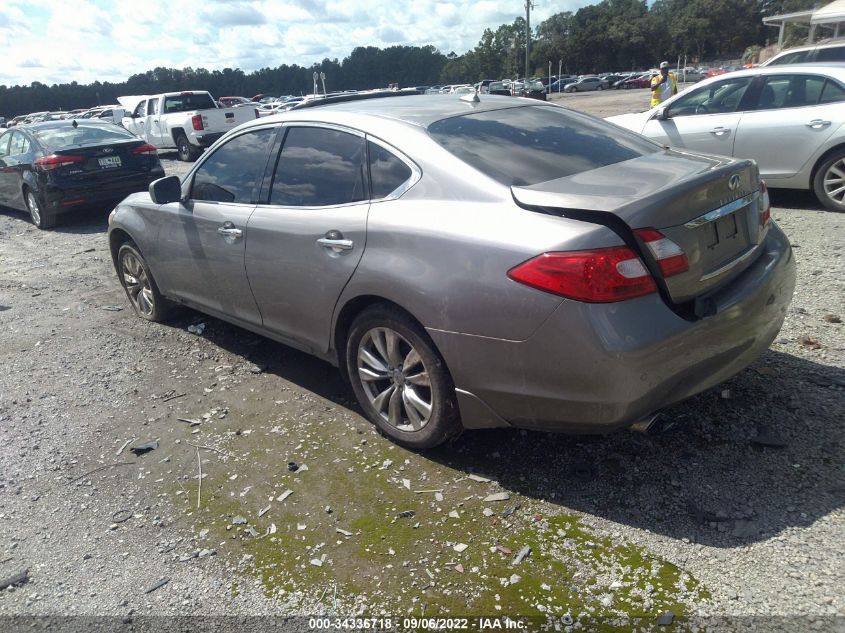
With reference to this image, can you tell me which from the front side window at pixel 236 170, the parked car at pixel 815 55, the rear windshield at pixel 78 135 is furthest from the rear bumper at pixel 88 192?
the parked car at pixel 815 55

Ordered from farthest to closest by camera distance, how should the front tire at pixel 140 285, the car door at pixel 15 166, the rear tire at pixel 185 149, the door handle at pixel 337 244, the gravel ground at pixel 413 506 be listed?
1. the rear tire at pixel 185 149
2. the car door at pixel 15 166
3. the front tire at pixel 140 285
4. the door handle at pixel 337 244
5. the gravel ground at pixel 413 506

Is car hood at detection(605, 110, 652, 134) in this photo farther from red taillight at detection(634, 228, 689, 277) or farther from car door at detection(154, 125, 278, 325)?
red taillight at detection(634, 228, 689, 277)

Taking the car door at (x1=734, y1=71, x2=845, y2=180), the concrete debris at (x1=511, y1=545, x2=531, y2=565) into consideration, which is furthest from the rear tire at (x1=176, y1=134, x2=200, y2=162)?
the concrete debris at (x1=511, y1=545, x2=531, y2=565)

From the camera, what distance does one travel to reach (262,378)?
4.64 meters

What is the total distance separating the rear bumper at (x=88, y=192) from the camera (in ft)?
33.3

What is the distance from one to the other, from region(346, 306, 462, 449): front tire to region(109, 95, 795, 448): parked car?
11 millimetres

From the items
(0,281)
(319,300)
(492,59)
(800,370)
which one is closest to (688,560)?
(800,370)

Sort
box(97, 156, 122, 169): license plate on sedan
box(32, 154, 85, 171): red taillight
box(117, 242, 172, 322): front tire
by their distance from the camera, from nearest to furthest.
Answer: box(117, 242, 172, 322): front tire < box(32, 154, 85, 171): red taillight < box(97, 156, 122, 169): license plate on sedan

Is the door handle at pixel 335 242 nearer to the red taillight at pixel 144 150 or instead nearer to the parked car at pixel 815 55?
the red taillight at pixel 144 150

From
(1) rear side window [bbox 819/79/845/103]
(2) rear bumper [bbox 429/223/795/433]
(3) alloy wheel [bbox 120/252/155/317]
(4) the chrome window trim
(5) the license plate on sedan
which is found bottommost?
(3) alloy wheel [bbox 120/252/155/317]

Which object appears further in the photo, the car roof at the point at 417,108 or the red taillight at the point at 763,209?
the car roof at the point at 417,108

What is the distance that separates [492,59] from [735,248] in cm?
11045

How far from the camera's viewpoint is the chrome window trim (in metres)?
2.87

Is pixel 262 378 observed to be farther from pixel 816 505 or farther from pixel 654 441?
pixel 816 505
